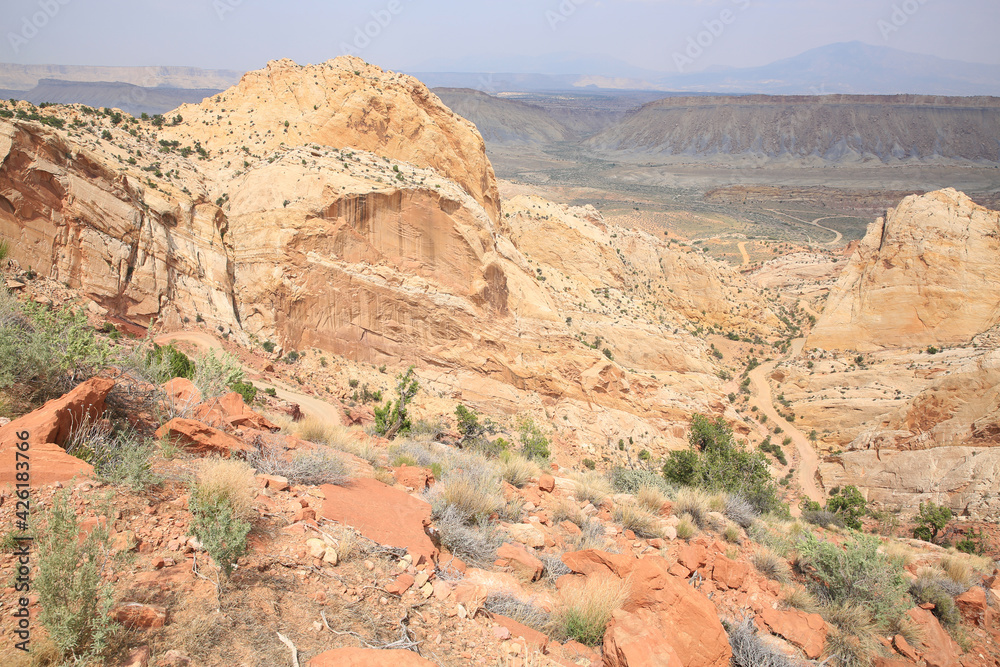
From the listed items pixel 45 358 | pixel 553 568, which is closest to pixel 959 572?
pixel 553 568

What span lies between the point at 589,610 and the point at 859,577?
5.22 meters

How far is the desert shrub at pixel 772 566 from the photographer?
8.68 m

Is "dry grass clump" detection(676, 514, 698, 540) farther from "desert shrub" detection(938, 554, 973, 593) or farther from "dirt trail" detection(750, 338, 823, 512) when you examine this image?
"dirt trail" detection(750, 338, 823, 512)

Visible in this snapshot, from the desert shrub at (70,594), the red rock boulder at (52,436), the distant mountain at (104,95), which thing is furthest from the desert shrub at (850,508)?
the distant mountain at (104,95)

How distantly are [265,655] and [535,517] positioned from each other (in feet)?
18.2

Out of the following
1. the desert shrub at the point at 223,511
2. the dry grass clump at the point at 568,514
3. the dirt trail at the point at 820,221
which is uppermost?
the dirt trail at the point at 820,221

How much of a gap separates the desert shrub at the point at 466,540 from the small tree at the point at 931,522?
46.4ft

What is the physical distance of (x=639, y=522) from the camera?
9391 mm

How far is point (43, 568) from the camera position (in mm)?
3504

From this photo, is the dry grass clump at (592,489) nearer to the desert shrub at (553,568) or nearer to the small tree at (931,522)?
the desert shrub at (553,568)

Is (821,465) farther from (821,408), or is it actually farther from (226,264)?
(226,264)

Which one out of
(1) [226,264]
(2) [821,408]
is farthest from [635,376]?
(1) [226,264]

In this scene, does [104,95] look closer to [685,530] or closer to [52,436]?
[52,436]

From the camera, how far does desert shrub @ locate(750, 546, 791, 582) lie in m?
8.68
